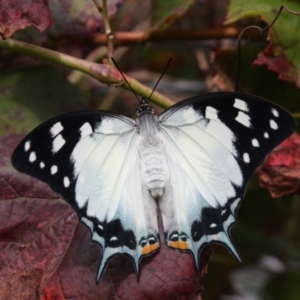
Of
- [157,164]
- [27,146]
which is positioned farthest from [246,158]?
[27,146]

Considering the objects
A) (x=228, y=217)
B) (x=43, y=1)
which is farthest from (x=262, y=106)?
(x=43, y=1)

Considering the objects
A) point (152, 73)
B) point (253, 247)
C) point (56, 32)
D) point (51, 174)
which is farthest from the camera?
point (152, 73)

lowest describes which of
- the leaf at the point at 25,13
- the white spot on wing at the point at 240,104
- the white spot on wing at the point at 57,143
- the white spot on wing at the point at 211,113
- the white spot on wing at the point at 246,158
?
the white spot on wing at the point at 246,158

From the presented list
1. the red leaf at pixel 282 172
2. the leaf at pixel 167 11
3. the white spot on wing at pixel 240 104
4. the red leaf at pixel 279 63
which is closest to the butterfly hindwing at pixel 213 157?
the white spot on wing at pixel 240 104

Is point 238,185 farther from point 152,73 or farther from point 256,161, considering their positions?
point 152,73

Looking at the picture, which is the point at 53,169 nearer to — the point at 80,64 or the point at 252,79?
the point at 80,64

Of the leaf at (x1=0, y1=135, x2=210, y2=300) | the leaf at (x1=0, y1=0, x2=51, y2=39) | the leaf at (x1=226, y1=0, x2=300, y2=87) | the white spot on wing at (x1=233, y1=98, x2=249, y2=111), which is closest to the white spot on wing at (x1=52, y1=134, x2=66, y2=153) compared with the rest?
the leaf at (x1=0, y1=135, x2=210, y2=300)

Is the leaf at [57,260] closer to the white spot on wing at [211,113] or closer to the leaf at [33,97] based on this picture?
the leaf at [33,97]
